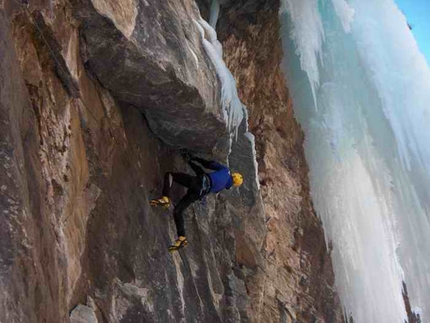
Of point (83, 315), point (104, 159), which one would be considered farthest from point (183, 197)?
point (83, 315)

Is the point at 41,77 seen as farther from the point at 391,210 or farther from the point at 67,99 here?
the point at 391,210

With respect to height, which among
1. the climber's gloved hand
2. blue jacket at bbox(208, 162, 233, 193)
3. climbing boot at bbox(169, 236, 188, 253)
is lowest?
climbing boot at bbox(169, 236, 188, 253)

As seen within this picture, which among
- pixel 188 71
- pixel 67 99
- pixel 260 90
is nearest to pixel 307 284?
pixel 260 90

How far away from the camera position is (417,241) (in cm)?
1096

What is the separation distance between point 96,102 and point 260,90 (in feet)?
19.4

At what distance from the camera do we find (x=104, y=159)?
482 cm

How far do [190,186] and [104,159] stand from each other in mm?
1354

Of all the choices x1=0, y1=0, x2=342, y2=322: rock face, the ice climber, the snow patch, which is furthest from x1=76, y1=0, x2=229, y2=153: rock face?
the ice climber

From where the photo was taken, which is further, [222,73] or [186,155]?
[186,155]

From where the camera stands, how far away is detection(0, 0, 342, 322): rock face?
9.94 feet

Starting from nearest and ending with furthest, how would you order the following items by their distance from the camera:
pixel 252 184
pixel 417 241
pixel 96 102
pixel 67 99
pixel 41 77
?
pixel 41 77
pixel 67 99
pixel 96 102
pixel 252 184
pixel 417 241

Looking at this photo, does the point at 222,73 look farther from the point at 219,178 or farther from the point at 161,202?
the point at 161,202

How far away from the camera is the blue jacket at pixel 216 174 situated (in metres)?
6.02

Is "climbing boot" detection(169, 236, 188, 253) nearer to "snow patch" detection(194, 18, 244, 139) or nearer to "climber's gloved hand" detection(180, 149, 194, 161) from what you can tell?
"climber's gloved hand" detection(180, 149, 194, 161)
